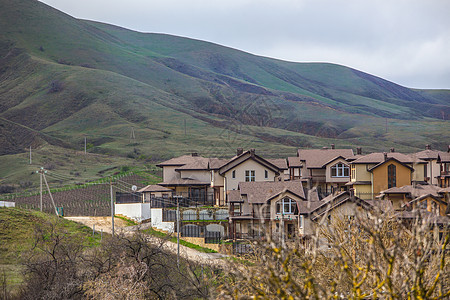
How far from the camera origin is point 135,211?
222 feet

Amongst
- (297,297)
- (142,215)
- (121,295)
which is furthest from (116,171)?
(297,297)

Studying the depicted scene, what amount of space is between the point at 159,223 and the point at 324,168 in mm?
21610

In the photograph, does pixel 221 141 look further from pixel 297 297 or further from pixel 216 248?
pixel 297 297

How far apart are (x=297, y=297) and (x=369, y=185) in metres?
53.8

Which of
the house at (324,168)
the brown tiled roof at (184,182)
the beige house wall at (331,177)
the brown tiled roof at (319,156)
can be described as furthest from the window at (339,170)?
the brown tiled roof at (184,182)

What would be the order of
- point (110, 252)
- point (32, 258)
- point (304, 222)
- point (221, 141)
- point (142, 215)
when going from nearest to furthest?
point (110, 252), point (32, 258), point (304, 222), point (142, 215), point (221, 141)

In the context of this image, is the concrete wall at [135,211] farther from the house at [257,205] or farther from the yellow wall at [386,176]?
the yellow wall at [386,176]

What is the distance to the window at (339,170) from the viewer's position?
70.3m

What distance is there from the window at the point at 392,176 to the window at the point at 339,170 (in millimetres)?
8711

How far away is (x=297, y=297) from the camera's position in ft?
34.8

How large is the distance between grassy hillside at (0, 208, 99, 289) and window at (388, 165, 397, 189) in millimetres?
30490

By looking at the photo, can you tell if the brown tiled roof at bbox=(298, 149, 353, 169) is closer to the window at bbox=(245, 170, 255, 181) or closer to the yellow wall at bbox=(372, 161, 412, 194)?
the window at bbox=(245, 170, 255, 181)

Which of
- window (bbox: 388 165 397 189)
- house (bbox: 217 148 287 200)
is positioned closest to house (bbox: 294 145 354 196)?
house (bbox: 217 148 287 200)

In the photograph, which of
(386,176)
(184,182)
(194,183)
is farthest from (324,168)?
(184,182)
